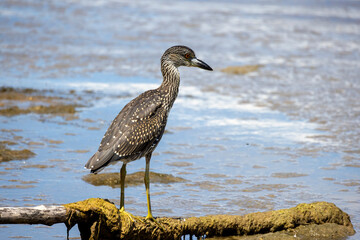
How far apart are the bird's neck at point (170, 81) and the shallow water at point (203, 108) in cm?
125

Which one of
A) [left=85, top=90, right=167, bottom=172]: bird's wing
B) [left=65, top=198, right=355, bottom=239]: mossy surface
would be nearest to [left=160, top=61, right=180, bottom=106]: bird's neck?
[left=85, top=90, right=167, bottom=172]: bird's wing

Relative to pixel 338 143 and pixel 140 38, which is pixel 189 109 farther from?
pixel 140 38

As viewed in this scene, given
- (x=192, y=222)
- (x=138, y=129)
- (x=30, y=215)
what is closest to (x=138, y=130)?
(x=138, y=129)

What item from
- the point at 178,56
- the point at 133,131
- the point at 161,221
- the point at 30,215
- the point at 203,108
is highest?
the point at 178,56

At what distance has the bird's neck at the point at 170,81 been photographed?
Answer: 6.71 metres

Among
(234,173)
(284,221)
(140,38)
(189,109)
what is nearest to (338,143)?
(234,173)

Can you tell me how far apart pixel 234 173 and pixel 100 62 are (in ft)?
26.1

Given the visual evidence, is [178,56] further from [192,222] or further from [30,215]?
[30,215]

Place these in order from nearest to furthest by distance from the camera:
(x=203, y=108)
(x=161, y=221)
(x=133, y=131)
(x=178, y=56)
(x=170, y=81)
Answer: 1. (x=161, y=221)
2. (x=133, y=131)
3. (x=170, y=81)
4. (x=178, y=56)
5. (x=203, y=108)

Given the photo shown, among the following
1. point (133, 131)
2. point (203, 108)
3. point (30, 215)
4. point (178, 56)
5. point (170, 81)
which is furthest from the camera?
point (203, 108)

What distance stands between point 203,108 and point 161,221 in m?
6.03

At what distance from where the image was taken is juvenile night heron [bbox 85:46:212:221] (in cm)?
593

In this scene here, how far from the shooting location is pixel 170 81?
6.82m

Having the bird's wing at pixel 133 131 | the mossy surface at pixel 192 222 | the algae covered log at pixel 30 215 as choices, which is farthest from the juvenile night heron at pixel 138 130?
the algae covered log at pixel 30 215
